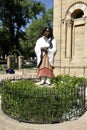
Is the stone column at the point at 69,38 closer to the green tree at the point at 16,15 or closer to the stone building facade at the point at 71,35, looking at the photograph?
the stone building facade at the point at 71,35

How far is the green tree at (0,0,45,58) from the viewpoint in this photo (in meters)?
48.2

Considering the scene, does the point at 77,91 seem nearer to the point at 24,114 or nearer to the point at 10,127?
the point at 24,114

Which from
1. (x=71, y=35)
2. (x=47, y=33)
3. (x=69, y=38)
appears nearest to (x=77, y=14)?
(x=71, y=35)

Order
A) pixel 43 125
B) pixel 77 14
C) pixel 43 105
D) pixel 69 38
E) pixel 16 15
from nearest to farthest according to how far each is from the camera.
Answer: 1. pixel 43 125
2. pixel 43 105
3. pixel 69 38
4. pixel 77 14
5. pixel 16 15

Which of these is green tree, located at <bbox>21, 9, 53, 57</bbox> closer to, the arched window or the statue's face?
the arched window

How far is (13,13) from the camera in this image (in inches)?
1933

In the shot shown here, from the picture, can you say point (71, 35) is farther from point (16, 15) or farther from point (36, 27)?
point (36, 27)

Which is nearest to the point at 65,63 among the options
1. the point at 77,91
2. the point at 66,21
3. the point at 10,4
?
the point at 66,21

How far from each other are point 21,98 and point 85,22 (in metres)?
14.0

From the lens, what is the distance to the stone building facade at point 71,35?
65.3ft

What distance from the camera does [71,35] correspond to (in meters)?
21.0

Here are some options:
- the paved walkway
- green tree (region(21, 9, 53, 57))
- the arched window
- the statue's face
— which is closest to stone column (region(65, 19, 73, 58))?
the arched window

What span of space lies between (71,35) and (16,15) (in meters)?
30.9

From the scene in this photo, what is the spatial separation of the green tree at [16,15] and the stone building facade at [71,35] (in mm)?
27473
